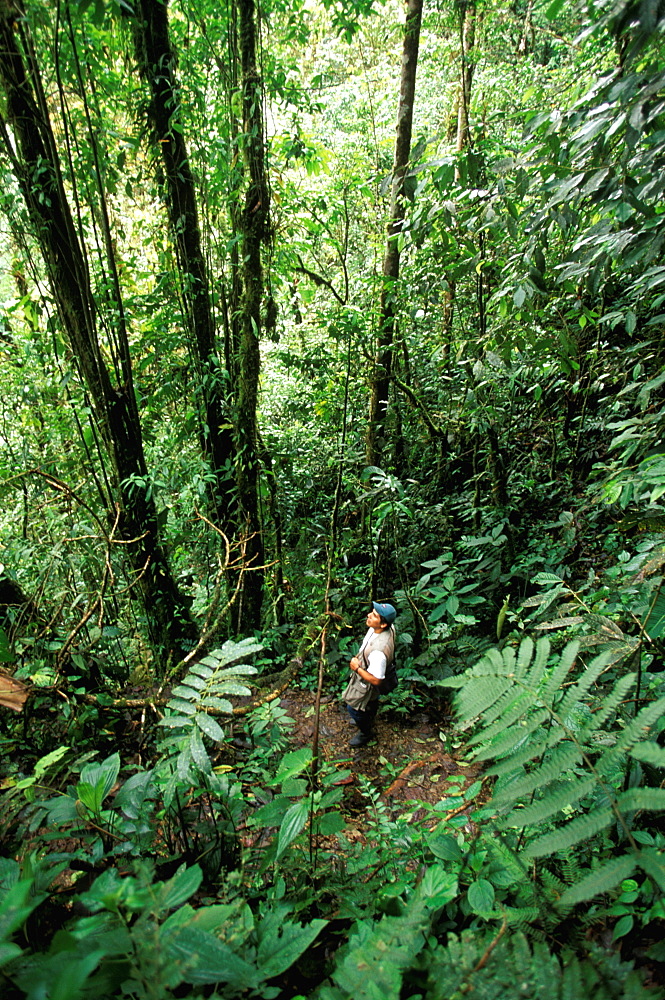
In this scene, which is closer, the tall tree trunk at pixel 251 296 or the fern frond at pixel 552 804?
the fern frond at pixel 552 804

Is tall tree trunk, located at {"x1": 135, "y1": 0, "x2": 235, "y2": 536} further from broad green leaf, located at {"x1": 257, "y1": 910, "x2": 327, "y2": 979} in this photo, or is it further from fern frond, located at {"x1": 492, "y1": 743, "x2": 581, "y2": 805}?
fern frond, located at {"x1": 492, "y1": 743, "x2": 581, "y2": 805}

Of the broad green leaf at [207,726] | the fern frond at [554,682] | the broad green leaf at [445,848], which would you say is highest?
the fern frond at [554,682]

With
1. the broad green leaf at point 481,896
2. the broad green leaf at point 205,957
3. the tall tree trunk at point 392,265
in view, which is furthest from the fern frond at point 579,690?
the tall tree trunk at point 392,265

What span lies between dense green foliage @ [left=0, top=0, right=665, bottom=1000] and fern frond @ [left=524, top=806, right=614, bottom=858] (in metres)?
0.01

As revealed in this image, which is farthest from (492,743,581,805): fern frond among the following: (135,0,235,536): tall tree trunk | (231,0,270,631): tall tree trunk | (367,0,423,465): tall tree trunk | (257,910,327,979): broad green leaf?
(367,0,423,465): tall tree trunk

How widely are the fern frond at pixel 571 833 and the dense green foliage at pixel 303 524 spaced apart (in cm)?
1

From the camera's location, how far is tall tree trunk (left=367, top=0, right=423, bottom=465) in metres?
4.47

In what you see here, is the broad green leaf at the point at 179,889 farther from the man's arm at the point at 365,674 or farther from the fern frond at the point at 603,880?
the man's arm at the point at 365,674

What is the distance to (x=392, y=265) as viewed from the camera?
503 centimetres

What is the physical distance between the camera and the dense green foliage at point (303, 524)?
122 centimetres

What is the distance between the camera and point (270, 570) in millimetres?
4945

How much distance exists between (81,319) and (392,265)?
9.92ft

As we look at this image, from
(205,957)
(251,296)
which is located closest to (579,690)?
(205,957)

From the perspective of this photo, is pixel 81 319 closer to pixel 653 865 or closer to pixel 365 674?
pixel 365 674
